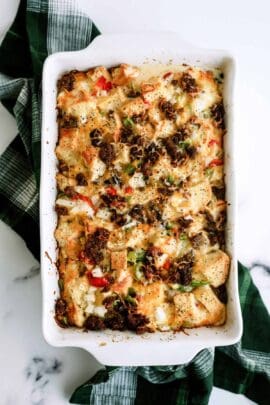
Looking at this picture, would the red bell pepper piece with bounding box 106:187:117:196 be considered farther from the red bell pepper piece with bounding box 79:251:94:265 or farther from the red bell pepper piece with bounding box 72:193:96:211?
the red bell pepper piece with bounding box 79:251:94:265

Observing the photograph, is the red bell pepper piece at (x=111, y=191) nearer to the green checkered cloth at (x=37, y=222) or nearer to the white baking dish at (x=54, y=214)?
the white baking dish at (x=54, y=214)

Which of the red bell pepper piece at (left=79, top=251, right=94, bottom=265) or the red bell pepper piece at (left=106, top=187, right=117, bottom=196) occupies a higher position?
the red bell pepper piece at (left=106, top=187, right=117, bottom=196)

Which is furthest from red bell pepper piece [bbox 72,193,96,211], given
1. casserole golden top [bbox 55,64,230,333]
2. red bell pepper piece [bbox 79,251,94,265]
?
red bell pepper piece [bbox 79,251,94,265]

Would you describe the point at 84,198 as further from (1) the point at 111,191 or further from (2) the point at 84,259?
(2) the point at 84,259

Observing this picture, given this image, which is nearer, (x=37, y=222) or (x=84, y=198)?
(x=84, y=198)

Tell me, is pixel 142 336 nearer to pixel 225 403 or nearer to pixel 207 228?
pixel 207 228

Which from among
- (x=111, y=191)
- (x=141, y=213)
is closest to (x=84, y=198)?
(x=111, y=191)

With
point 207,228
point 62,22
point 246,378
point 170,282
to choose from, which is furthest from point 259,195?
point 62,22
